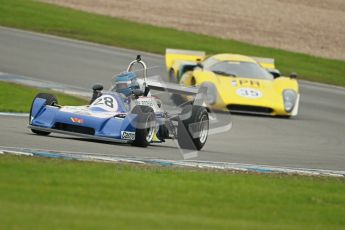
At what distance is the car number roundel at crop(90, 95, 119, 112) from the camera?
47.7 feet

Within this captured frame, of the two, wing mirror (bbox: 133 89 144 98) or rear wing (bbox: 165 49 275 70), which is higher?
rear wing (bbox: 165 49 275 70)

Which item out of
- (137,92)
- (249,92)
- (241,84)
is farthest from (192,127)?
(241,84)

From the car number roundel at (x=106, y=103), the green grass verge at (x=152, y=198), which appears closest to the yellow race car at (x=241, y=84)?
the car number roundel at (x=106, y=103)

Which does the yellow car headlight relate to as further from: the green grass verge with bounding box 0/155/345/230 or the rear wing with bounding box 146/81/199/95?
the green grass verge with bounding box 0/155/345/230

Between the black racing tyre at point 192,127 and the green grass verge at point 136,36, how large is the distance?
1381cm

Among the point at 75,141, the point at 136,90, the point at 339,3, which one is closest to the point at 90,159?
the point at 75,141

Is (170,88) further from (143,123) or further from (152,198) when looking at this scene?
(152,198)

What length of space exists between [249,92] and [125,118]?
7733mm

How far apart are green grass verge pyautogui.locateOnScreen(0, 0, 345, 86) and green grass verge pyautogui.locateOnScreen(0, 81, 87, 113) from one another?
9540 millimetres

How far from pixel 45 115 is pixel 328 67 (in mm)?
17328

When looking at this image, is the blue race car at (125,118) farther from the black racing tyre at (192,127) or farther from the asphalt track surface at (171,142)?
the asphalt track surface at (171,142)

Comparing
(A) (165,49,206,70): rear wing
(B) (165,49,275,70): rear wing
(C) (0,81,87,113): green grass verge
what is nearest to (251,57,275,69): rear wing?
(B) (165,49,275,70): rear wing

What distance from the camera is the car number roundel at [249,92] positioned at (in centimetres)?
2128

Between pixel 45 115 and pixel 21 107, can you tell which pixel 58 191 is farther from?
pixel 21 107
